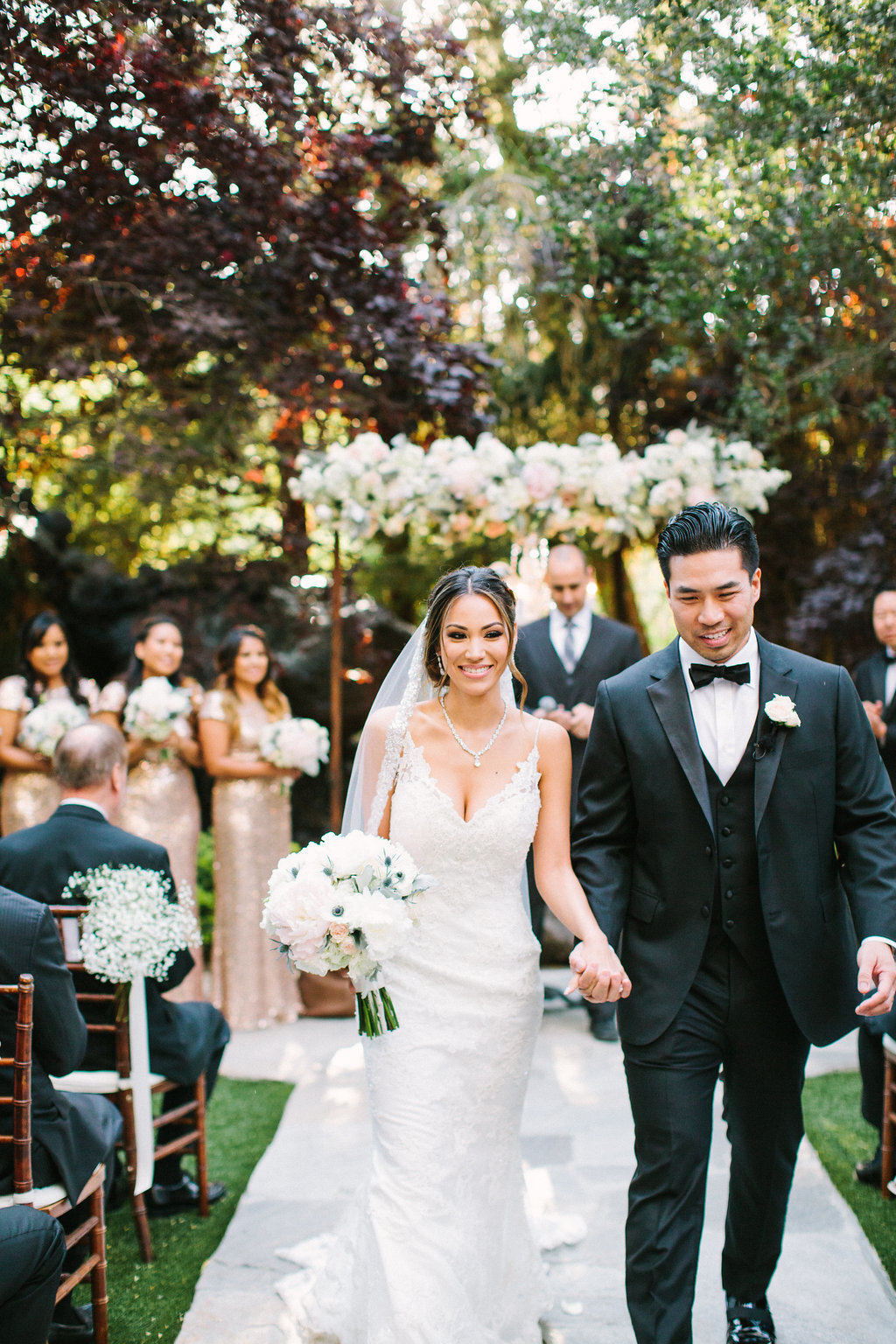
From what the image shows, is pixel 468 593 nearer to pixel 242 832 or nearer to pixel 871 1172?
pixel 871 1172

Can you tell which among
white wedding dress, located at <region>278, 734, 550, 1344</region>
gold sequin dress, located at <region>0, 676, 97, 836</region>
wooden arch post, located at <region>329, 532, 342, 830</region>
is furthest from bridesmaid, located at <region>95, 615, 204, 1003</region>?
white wedding dress, located at <region>278, 734, 550, 1344</region>

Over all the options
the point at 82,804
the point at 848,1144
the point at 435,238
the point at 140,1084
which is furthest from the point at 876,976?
the point at 435,238

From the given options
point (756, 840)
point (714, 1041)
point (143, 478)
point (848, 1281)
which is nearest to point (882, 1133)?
point (848, 1281)

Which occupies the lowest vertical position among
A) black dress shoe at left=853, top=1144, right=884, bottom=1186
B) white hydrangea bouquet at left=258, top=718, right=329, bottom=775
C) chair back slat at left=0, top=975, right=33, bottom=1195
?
black dress shoe at left=853, top=1144, right=884, bottom=1186

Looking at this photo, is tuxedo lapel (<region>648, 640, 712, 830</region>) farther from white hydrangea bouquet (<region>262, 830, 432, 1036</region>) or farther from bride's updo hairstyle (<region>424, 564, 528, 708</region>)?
white hydrangea bouquet (<region>262, 830, 432, 1036</region>)

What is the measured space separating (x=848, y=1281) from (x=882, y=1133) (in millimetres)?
645

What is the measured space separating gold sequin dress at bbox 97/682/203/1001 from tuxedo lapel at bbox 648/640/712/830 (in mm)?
4057

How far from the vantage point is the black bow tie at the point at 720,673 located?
2.89m

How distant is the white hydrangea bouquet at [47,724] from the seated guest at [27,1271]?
4.04m

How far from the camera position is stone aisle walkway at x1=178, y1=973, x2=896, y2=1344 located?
3207 millimetres

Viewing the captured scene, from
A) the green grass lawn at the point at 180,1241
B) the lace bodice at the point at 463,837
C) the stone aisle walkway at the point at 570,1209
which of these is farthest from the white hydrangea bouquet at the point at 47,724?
the lace bodice at the point at 463,837

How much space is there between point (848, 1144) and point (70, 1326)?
119 inches

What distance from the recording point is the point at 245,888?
21.7 ft

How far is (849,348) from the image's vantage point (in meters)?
6.61
